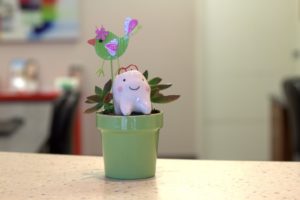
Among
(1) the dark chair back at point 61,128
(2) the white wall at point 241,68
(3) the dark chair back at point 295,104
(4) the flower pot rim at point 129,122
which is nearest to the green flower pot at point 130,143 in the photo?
(4) the flower pot rim at point 129,122

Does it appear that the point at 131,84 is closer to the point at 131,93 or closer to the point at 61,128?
the point at 131,93

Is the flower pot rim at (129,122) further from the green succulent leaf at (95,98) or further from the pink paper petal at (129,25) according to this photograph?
the pink paper petal at (129,25)

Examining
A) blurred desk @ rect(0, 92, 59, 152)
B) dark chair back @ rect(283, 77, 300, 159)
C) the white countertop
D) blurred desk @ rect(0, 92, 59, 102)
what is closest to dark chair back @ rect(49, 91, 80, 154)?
blurred desk @ rect(0, 92, 59, 152)

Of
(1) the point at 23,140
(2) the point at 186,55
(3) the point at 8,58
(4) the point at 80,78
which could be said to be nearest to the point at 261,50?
(2) the point at 186,55

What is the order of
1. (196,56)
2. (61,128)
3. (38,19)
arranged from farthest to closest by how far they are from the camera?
(196,56) < (38,19) < (61,128)

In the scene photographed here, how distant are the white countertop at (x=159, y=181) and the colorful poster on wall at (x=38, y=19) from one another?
361 centimetres

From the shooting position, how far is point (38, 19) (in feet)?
15.5

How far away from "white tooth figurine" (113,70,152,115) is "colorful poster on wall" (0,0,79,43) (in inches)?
149

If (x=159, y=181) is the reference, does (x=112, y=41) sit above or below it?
above

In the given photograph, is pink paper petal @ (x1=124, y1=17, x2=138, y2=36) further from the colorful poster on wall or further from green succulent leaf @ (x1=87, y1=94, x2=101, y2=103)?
the colorful poster on wall

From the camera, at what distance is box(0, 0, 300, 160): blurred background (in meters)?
4.73

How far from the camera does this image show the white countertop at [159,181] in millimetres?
946

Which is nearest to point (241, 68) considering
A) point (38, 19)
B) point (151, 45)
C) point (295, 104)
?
point (151, 45)

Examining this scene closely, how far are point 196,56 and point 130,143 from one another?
388cm
